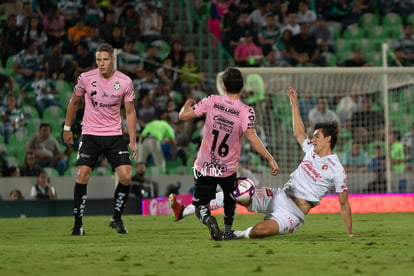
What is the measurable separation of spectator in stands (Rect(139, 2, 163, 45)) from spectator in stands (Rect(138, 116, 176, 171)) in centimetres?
403

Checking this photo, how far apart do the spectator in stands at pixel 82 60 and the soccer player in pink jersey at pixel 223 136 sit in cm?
1308

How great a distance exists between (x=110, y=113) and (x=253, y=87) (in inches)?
324

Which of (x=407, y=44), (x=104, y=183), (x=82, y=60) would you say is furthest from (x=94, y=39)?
(x=407, y=44)

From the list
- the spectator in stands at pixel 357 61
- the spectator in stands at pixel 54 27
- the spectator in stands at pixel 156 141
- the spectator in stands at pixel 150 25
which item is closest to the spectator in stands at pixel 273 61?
the spectator in stands at pixel 357 61

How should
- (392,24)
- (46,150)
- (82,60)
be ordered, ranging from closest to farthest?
(46,150) < (82,60) < (392,24)

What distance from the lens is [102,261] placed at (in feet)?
26.1

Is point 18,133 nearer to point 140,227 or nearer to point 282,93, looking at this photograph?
point 282,93

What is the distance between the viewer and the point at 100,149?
38.3 feet

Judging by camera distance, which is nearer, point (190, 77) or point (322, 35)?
point (190, 77)

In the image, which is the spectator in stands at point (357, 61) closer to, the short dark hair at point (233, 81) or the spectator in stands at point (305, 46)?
the spectator in stands at point (305, 46)

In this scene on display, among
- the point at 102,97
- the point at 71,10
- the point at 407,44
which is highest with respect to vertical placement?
the point at 71,10

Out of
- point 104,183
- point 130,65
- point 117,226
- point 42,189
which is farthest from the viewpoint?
point 130,65

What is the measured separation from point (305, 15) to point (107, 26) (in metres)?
5.14

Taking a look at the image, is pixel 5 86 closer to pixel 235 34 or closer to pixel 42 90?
pixel 42 90
